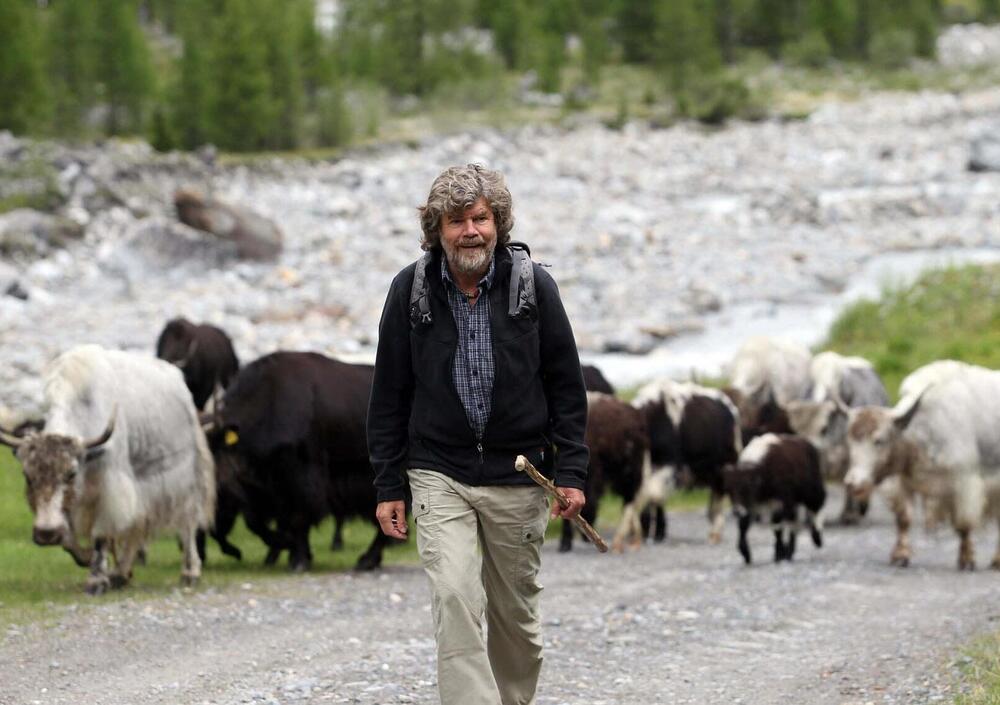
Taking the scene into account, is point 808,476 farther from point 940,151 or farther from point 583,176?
point 940,151

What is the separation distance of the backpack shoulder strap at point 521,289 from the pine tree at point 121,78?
56.8 m

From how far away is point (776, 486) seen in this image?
42.0 ft

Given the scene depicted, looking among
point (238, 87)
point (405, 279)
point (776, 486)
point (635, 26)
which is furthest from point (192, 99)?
point (405, 279)

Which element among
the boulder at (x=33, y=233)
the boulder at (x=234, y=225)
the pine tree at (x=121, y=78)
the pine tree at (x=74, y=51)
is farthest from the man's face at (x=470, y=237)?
the pine tree at (x=121, y=78)

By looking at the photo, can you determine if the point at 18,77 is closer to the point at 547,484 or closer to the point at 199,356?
the point at 199,356

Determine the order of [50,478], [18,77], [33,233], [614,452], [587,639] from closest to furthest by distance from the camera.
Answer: [587,639]
[50,478]
[614,452]
[33,233]
[18,77]

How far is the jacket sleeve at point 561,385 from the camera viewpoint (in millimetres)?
5945

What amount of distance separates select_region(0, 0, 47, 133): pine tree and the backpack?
47925 mm

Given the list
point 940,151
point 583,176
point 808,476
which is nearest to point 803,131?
point 940,151

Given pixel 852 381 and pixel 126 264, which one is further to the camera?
pixel 126 264

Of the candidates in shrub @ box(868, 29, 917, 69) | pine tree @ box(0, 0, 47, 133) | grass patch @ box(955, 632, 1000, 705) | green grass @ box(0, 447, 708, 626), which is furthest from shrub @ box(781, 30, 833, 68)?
grass patch @ box(955, 632, 1000, 705)

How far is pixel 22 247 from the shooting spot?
3319cm

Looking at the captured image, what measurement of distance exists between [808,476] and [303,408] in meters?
3.92

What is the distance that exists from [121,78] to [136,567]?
51369mm
